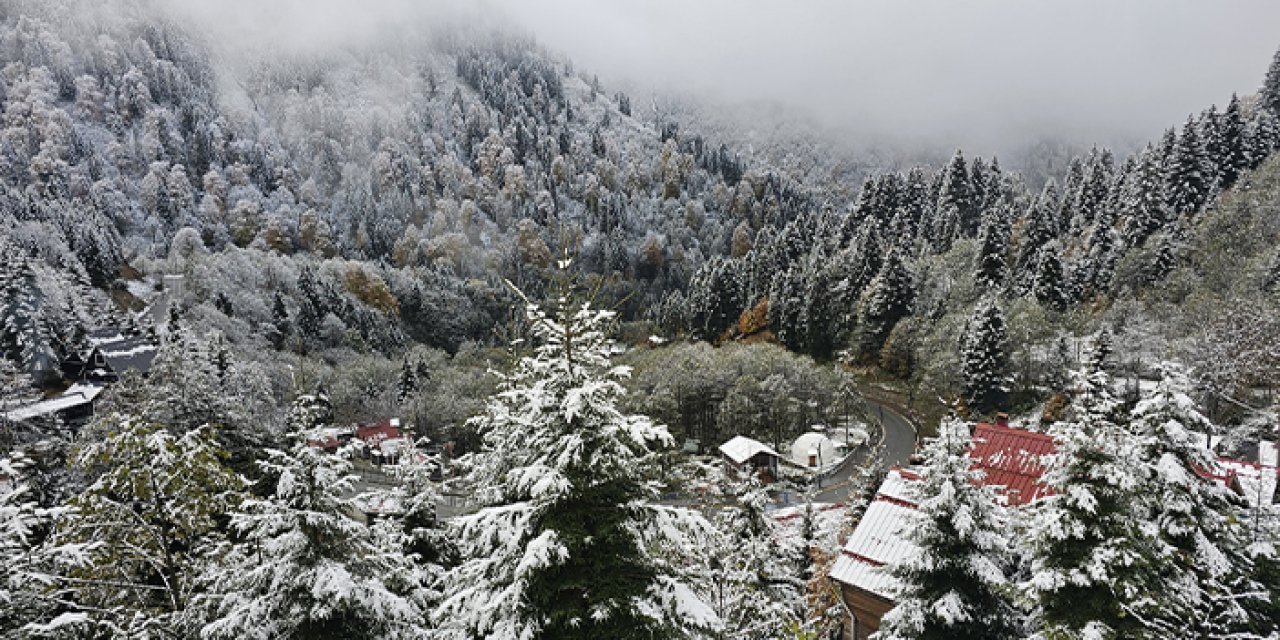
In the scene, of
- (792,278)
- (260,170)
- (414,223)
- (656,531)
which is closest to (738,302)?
(792,278)

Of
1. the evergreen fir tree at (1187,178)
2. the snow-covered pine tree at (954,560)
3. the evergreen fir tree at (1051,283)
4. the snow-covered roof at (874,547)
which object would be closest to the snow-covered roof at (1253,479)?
the snow-covered roof at (874,547)

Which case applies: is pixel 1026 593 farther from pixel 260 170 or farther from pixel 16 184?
pixel 260 170

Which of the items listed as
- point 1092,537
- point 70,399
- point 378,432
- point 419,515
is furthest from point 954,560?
point 378,432

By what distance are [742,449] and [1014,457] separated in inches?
1040

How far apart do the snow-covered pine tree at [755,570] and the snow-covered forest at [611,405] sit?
162 mm

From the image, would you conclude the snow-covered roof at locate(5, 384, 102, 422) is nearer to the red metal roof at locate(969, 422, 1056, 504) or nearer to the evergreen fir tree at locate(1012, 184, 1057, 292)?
the red metal roof at locate(969, 422, 1056, 504)

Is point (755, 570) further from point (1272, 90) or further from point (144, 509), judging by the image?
point (1272, 90)

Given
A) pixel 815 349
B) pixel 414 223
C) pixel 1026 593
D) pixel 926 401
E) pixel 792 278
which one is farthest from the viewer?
pixel 414 223

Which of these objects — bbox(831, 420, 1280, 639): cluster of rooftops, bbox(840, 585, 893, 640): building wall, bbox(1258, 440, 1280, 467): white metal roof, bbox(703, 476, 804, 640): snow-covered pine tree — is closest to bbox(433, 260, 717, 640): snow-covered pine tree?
bbox(703, 476, 804, 640): snow-covered pine tree

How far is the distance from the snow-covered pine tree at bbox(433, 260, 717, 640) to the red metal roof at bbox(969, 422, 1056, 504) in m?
17.9

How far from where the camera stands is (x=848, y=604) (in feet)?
59.3

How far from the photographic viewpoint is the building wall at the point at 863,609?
17.5m

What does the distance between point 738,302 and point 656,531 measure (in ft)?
281

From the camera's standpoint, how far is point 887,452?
45.8 metres
